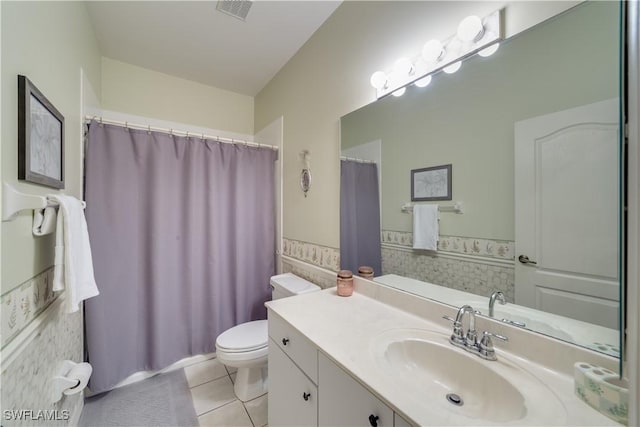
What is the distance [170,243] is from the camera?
1872mm

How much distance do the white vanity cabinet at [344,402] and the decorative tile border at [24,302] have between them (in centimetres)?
97

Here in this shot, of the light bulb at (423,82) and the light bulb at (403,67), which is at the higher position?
the light bulb at (403,67)

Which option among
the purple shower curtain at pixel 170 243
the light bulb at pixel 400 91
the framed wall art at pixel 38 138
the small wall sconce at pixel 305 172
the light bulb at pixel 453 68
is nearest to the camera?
the framed wall art at pixel 38 138

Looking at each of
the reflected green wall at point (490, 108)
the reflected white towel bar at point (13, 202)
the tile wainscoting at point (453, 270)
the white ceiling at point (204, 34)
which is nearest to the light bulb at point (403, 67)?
the reflected green wall at point (490, 108)

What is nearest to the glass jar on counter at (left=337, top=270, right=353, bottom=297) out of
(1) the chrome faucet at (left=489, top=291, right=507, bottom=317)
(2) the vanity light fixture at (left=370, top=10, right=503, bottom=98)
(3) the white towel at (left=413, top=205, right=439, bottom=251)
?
(3) the white towel at (left=413, top=205, right=439, bottom=251)

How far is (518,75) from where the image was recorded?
865 mm

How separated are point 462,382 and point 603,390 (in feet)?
1.10

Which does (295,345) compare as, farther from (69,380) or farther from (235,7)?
(235,7)

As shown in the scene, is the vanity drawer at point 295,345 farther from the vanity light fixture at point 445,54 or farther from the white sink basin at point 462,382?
the vanity light fixture at point 445,54

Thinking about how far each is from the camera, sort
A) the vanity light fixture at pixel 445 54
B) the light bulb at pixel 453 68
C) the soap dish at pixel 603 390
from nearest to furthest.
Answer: the soap dish at pixel 603 390 < the vanity light fixture at pixel 445 54 < the light bulb at pixel 453 68

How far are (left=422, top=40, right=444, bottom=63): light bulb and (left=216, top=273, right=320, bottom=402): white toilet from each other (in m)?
1.42

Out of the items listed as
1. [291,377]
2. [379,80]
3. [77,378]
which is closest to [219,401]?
[77,378]

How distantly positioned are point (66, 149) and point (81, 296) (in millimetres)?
754

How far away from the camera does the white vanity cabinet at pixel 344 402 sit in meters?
0.67
